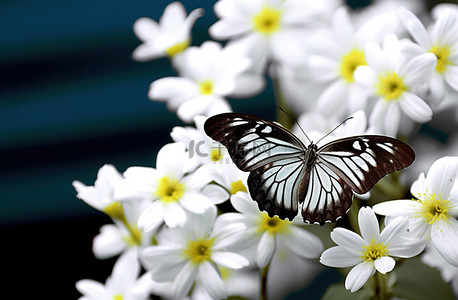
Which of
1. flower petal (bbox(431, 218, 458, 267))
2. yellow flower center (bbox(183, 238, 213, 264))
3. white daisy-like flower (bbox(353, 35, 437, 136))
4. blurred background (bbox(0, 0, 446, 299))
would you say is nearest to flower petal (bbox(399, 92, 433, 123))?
white daisy-like flower (bbox(353, 35, 437, 136))

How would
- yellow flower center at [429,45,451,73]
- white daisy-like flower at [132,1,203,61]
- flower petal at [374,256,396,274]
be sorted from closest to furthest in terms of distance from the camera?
flower petal at [374,256,396,274] → yellow flower center at [429,45,451,73] → white daisy-like flower at [132,1,203,61]

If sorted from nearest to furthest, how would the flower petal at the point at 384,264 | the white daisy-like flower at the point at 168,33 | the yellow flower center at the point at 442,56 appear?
the flower petal at the point at 384,264
the yellow flower center at the point at 442,56
the white daisy-like flower at the point at 168,33

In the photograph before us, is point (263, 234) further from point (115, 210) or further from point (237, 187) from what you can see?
point (115, 210)

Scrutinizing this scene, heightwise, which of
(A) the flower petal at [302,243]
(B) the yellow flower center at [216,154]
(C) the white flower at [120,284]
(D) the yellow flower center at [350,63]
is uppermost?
(D) the yellow flower center at [350,63]

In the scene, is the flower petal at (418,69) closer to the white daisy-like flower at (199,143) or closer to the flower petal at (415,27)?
the flower petal at (415,27)

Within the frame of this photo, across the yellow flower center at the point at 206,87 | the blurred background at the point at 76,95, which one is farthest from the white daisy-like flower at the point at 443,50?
the blurred background at the point at 76,95

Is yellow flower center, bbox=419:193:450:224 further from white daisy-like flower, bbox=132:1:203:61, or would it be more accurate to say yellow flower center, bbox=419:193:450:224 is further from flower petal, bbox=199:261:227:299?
white daisy-like flower, bbox=132:1:203:61

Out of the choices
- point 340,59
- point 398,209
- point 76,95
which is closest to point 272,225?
point 398,209
